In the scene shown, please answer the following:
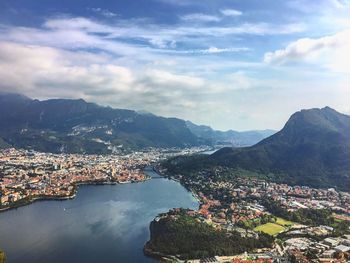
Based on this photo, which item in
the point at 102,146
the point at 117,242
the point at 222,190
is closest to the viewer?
the point at 117,242

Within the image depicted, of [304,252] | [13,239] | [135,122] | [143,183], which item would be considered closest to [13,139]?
[135,122]

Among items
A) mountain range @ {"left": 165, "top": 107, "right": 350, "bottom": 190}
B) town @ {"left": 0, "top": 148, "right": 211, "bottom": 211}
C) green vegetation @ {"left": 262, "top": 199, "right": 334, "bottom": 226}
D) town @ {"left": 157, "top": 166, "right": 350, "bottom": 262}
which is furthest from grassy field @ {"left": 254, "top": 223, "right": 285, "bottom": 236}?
town @ {"left": 0, "top": 148, "right": 211, "bottom": 211}

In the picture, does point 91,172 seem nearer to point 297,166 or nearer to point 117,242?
point 297,166

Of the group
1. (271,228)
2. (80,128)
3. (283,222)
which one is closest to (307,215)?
(283,222)

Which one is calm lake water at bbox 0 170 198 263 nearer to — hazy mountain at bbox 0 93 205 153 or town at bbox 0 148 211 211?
town at bbox 0 148 211 211

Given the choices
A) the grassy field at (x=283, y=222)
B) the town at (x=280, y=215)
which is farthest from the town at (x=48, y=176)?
the grassy field at (x=283, y=222)

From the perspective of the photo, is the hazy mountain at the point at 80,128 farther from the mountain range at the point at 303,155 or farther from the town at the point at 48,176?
the mountain range at the point at 303,155

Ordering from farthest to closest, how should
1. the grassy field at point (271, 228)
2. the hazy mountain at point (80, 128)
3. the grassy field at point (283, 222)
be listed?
1. the hazy mountain at point (80, 128)
2. the grassy field at point (283, 222)
3. the grassy field at point (271, 228)
